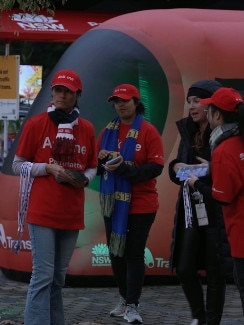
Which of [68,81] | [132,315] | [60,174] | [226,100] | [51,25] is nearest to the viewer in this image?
[226,100]

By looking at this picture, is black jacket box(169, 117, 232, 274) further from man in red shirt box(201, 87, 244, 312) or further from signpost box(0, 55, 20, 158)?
signpost box(0, 55, 20, 158)

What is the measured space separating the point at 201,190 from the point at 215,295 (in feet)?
2.55

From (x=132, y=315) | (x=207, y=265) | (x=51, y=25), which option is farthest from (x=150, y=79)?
(x=51, y=25)

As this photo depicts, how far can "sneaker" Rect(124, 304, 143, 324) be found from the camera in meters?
7.24

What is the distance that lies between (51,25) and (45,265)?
10.2m

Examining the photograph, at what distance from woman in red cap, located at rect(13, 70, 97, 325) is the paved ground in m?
1.08

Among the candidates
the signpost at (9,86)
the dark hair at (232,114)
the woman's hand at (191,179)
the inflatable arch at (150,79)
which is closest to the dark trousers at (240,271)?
the dark hair at (232,114)

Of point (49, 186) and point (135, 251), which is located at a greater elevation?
point (49, 186)

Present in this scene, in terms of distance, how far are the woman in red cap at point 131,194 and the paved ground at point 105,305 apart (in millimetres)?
290

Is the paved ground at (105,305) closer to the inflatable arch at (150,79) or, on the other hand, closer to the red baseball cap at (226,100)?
the inflatable arch at (150,79)

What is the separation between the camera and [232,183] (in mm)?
5383

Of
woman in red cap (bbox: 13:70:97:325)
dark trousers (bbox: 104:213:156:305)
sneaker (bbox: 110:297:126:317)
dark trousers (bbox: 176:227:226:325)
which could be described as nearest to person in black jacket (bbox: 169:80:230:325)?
dark trousers (bbox: 176:227:226:325)

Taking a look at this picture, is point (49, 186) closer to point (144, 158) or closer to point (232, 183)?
point (232, 183)

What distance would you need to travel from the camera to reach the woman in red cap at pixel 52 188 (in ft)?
19.7
